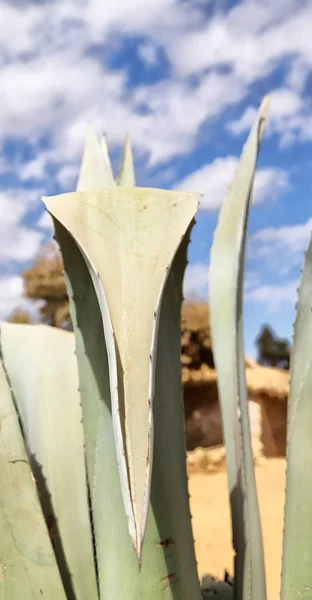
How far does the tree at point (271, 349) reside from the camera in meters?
24.3

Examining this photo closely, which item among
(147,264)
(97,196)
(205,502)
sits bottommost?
(205,502)

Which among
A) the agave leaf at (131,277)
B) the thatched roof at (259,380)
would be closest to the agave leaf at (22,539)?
the agave leaf at (131,277)

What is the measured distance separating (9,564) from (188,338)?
11.2 meters

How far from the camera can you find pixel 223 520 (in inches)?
255

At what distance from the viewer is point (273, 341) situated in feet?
82.6

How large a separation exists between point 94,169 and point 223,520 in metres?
5.68

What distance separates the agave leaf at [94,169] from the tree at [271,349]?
2292 cm

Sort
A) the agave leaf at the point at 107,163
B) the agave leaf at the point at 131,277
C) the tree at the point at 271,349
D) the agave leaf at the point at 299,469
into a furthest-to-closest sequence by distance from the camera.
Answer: the tree at the point at 271,349 < the agave leaf at the point at 107,163 < the agave leaf at the point at 299,469 < the agave leaf at the point at 131,277

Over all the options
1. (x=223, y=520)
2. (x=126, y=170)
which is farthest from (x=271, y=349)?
(x=126, y=170)

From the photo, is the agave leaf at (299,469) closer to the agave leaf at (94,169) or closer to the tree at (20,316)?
the agave leaf at (94,169)

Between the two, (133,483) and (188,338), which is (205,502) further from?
(133,483)

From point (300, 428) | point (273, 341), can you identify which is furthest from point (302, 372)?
point (273, 341)

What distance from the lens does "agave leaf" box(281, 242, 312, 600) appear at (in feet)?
3.84

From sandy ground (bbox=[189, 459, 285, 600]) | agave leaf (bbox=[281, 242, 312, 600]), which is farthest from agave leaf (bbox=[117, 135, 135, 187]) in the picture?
sandy ground (bbox=[189, 459, 285, 600])
